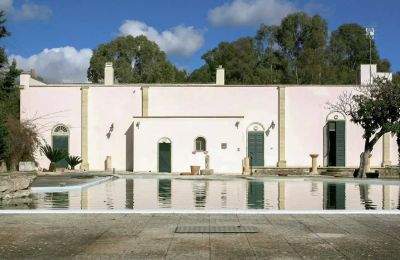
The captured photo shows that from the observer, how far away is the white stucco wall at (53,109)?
115ft

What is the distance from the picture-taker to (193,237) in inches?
332

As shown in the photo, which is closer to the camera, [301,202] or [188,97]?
[301,202]

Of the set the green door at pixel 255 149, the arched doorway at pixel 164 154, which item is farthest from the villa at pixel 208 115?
the arched doorway at pixel 164 154

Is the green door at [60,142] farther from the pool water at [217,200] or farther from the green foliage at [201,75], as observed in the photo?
the green foliage at [201,75]

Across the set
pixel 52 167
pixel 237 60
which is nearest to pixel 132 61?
pixel 237 60

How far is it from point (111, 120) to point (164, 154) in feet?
14.6

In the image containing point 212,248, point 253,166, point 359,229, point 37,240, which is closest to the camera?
point 212,248

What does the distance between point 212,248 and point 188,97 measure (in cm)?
2799

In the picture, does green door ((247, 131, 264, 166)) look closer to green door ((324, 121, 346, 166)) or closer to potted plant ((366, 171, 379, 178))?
green door ((324, 121, 346, 166))

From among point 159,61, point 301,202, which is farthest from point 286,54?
point 301,202

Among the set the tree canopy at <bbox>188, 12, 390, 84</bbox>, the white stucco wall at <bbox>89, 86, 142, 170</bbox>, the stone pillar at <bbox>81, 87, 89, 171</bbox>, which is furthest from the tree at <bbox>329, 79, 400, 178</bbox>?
the tree canopy at <bbox>188, 12, 390, 84</bbox>

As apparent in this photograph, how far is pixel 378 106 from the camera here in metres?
27.0

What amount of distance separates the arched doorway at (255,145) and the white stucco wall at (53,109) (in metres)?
10.9

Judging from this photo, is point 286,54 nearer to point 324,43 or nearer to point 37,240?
point 324,43
